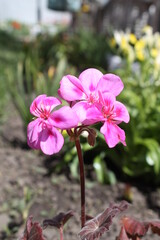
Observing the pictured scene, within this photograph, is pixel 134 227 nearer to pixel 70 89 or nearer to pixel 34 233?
pixel 34 233

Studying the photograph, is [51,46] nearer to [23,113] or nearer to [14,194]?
[23,113]

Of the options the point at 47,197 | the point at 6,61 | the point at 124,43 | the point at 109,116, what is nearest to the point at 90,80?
the point at 109,116

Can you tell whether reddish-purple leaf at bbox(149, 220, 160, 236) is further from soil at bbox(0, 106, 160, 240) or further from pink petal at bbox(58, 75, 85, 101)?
soil at bbox(0, 106, 160, 240)

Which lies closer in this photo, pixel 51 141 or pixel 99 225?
pixel 51 141

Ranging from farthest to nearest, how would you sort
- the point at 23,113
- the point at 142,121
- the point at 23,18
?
the point at 23,18
the point at 23,113
the point at 142,121

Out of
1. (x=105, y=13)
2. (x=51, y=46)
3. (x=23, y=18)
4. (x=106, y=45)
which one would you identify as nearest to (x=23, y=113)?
(x=106, y=45)

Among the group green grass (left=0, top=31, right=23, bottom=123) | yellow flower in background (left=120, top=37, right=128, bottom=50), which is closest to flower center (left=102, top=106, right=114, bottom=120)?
yellow flower in background (left=120, top=37, right=128, bottom=50)
